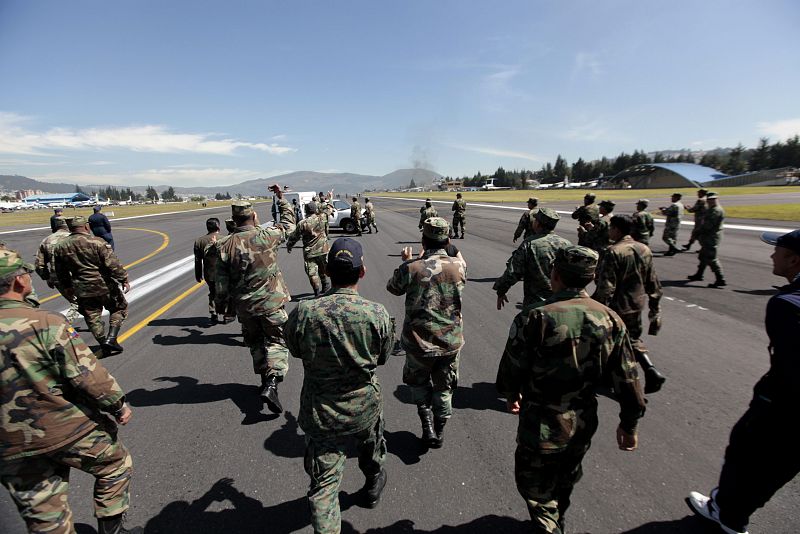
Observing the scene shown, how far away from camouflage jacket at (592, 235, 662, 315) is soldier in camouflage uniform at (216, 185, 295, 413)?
12.5ft

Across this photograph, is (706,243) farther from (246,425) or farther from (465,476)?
(246,425)

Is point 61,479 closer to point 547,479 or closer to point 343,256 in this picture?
point 343,256

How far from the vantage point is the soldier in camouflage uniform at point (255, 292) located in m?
4.13

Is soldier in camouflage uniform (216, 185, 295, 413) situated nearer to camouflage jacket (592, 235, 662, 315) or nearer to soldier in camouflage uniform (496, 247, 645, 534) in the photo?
soldier in camouflage uniform (496, 247, 645, 534)

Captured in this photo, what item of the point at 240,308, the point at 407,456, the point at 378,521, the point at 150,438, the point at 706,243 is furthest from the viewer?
the point at 706,243

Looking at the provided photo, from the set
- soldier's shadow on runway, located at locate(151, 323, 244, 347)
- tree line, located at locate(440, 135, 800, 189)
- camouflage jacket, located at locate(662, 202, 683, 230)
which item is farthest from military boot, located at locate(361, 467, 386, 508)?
tree line, located at locate(440, 135, 800, 189)

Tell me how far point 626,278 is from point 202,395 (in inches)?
212

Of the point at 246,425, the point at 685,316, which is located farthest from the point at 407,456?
the point at 685,316

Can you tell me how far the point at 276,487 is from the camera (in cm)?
293

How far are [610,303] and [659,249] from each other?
11.6 meters

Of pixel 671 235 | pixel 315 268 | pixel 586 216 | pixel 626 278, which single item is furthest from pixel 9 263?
pixel 671 235

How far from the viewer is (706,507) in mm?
2525

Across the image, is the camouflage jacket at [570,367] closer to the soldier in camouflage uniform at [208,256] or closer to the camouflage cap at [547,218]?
the camouflage cap at [547,218]

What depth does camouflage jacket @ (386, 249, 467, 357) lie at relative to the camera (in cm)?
317
